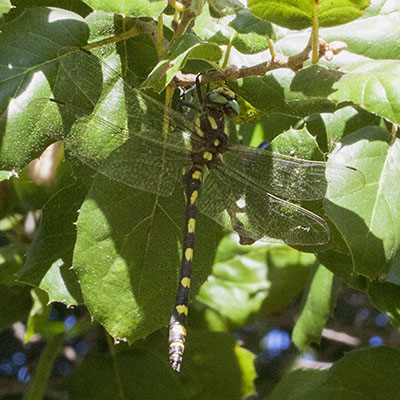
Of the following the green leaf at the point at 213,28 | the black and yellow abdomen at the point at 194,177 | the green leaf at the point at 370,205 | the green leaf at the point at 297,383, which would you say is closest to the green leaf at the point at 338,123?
the green leaf at the point at 370,205

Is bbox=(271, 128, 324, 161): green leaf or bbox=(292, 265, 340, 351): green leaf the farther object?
bbox=(292, 265, 340, 351): green leaf

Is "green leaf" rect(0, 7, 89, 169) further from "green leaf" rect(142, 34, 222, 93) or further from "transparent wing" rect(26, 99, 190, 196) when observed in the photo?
"green leaf" rect(142, 34, 222, 93)

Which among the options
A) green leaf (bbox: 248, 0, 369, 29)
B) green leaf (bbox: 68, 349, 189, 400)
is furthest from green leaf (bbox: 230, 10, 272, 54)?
green leaf (bbox: 68, 349, 189, 400)

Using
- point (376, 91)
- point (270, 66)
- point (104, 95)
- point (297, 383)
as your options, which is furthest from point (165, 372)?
point (376, 91)

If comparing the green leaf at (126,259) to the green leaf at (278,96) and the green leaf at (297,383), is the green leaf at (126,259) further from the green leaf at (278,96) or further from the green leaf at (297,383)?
the green leaf at (297,383)

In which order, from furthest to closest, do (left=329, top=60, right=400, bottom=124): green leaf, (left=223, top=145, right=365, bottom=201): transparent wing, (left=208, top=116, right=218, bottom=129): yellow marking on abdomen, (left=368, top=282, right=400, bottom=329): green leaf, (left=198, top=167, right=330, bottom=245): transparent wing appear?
(left=368, top=282, right=400, bottom=329): green leaf < (left=208, top=116, right=218, bottom=129): yellow marking on abdomen < (left=198, top=167, right=330, bottom=245): transparent wing < (left=223, top=145, right=365, bottom=201): transparent wing < (left=329, top=60, right=400, bottom=124): green leaf

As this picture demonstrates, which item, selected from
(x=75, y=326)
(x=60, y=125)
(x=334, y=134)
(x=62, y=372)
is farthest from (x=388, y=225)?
(x=62, y=372)

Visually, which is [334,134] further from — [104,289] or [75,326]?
[75,326]
